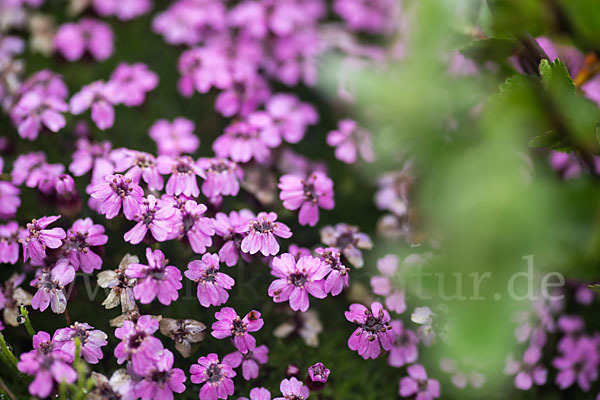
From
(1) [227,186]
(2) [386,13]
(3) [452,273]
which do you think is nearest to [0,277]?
(1) [227,186]

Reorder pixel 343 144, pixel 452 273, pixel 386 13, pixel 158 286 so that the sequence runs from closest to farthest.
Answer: pixel 452 273, pixel 158 286, pixel 343 144, pixel 386 13

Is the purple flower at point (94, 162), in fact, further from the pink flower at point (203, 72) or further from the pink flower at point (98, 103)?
the pink flower at point (203, 72)

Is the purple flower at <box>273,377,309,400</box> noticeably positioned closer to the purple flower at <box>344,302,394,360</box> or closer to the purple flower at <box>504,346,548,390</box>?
the purple flower at <box>344,302,394,360</box>

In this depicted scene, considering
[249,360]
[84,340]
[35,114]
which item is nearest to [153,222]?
[84,340]

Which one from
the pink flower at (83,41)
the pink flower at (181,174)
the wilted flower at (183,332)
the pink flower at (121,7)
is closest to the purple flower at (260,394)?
the wilted flower at (183,332)

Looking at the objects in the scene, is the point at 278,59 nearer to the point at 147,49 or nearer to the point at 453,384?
the point at 147,49
